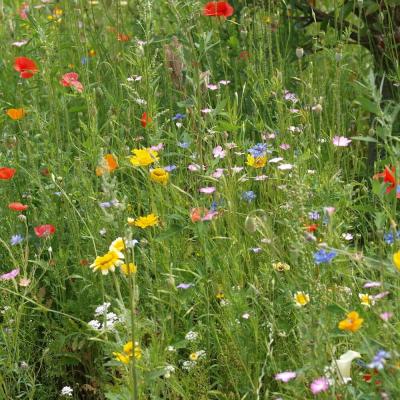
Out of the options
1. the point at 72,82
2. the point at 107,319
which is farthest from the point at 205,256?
the point at 72,82

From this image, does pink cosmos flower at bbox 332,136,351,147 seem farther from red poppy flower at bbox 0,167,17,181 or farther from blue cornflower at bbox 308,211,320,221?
red poppy flower at bbox 0,167,17,181

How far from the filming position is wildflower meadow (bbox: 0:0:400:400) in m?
1.75

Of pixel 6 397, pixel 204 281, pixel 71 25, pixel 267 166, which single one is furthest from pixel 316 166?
pixel 71 25

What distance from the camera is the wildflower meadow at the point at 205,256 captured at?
1745mm

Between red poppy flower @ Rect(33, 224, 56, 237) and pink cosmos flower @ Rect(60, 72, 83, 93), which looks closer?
red poppy flower @ Rect(33, 224, 56, 237)

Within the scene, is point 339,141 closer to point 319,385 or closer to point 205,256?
point 205,256

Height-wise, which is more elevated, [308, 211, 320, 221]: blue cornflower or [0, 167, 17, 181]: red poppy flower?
[308, 211, 320, 221]: blue cornflower

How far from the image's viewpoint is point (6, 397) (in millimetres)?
2162

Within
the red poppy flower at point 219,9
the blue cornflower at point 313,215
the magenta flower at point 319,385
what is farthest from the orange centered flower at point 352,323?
the red poppy flower at point 219,9

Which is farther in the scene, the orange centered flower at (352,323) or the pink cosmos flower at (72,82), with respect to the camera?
the pink cosmos flower at (72,82)

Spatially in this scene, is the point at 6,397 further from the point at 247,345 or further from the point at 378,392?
the point at 378,392

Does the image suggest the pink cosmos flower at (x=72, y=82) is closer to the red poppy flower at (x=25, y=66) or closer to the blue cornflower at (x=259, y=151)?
the red poppy flower at (x=25, y=66)

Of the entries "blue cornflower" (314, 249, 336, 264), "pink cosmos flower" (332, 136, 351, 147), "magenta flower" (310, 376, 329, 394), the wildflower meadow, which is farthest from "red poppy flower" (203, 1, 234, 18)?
"magenta flower" (310, 376, 329, 394)

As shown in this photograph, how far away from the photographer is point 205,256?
2166 millimetres
